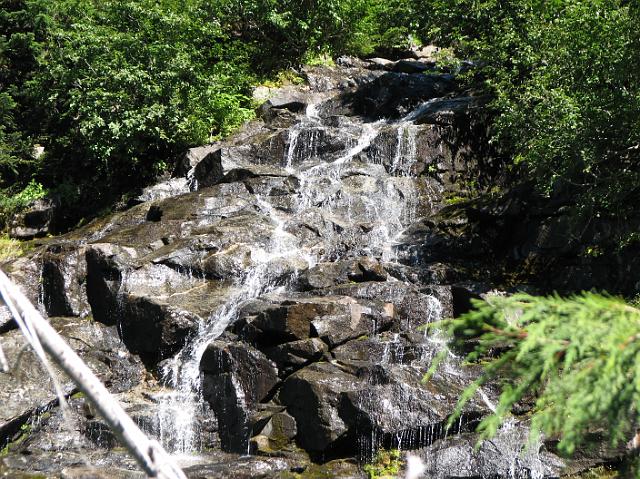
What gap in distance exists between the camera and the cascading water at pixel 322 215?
11727 mm

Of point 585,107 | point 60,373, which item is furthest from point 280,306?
point 585,107

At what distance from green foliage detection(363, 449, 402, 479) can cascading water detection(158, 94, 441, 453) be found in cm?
332

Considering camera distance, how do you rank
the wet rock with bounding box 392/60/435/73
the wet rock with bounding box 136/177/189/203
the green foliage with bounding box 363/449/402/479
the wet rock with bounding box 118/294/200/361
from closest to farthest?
the green foliage with bounding box 363/449/402/479 → the wet rock with bounding box 118/294/200/361 → the wet rock with bounding box 136/177/189/203 → the wet rock with bounding box 392/60/435/73

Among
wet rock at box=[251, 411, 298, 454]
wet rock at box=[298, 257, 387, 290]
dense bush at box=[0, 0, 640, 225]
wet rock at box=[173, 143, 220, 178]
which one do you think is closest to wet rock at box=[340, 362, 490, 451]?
wet rock at box=[251, 411, 298, 454]

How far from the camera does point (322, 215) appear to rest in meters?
16.3

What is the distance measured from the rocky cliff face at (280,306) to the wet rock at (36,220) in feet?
9.71

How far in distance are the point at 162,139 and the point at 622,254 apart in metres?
14.1

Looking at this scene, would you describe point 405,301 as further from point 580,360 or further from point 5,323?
point 580,360

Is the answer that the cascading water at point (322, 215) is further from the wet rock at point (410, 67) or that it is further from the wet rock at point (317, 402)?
the wet rock at point (410, 67)

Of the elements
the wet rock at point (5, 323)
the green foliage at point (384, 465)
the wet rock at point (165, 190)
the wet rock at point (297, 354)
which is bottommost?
the green foliage at point (384, 465)

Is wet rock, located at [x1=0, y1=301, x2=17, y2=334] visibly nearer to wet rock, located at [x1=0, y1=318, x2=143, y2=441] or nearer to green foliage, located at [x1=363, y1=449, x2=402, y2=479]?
wet rock, located at [x1=0, y1=318, x2=143, y2=441]

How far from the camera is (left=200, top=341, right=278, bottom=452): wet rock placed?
1069cm

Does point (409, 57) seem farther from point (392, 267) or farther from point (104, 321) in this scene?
point (104, 321)

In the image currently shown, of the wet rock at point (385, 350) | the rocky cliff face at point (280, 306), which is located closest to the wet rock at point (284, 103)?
the rocky cliff face at point (280, 306)
